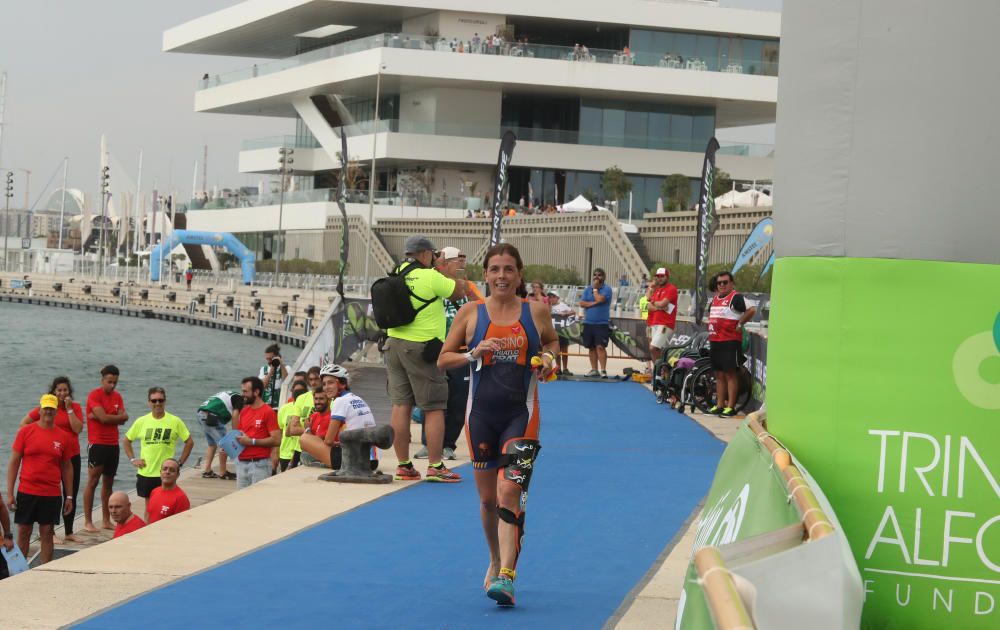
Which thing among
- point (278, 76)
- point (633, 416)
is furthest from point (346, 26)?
point (633, 416)

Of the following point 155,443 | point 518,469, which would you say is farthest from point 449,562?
point 155,443

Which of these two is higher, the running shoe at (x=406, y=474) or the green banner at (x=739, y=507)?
the green banner at (x=739, y=507)

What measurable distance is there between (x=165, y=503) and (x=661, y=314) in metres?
10.5

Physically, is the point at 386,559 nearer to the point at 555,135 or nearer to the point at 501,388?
the point at 501,388

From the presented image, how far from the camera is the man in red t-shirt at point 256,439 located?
15492 mm

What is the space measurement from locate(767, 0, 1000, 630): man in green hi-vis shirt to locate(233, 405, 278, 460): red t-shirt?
1014cm

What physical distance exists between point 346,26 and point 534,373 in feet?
260

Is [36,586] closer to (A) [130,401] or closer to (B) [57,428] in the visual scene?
(B) [57,428]

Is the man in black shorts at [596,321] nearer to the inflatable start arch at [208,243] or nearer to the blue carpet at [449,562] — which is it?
the blue carpet at [449,562]

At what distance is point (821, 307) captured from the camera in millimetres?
5812

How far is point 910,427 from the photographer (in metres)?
5.57

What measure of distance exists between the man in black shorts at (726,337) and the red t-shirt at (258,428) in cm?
510

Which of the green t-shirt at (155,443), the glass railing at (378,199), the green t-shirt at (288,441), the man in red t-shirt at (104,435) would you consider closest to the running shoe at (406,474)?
the green t-shirt at (288,441)

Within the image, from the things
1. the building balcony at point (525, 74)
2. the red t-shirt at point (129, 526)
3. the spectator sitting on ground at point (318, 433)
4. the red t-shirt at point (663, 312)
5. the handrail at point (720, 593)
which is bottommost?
the red t-shirt at point (129, 526)
